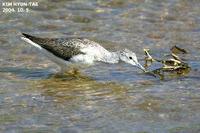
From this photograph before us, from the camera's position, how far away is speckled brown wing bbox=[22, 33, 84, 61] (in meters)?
11.1

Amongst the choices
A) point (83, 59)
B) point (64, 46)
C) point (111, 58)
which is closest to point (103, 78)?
point (83, 59)

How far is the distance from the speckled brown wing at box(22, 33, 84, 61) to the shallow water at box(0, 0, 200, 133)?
1.28 feet

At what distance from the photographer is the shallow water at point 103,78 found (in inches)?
330

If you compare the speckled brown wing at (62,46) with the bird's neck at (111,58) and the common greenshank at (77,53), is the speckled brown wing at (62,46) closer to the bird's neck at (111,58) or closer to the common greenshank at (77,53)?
the common greenshank at (77,53)

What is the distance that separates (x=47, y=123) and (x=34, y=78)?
2.63 m

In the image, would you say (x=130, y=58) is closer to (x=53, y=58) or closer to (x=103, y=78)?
(x=103, y=78)

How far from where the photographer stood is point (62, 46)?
11.2 m

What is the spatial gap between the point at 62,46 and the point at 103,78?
1048 mm

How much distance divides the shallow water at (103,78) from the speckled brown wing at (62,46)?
0.39 metres

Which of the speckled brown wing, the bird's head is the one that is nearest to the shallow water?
the bird's head

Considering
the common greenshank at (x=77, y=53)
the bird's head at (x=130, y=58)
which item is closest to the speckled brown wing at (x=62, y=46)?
the common greenshank at (x=77, y=53)

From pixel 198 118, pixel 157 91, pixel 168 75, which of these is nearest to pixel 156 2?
pixel 168 75

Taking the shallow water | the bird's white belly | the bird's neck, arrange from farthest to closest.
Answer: the bird's neck < the bird's white belly < the shallow water

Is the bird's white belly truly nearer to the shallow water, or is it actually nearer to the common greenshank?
the common greenshank
